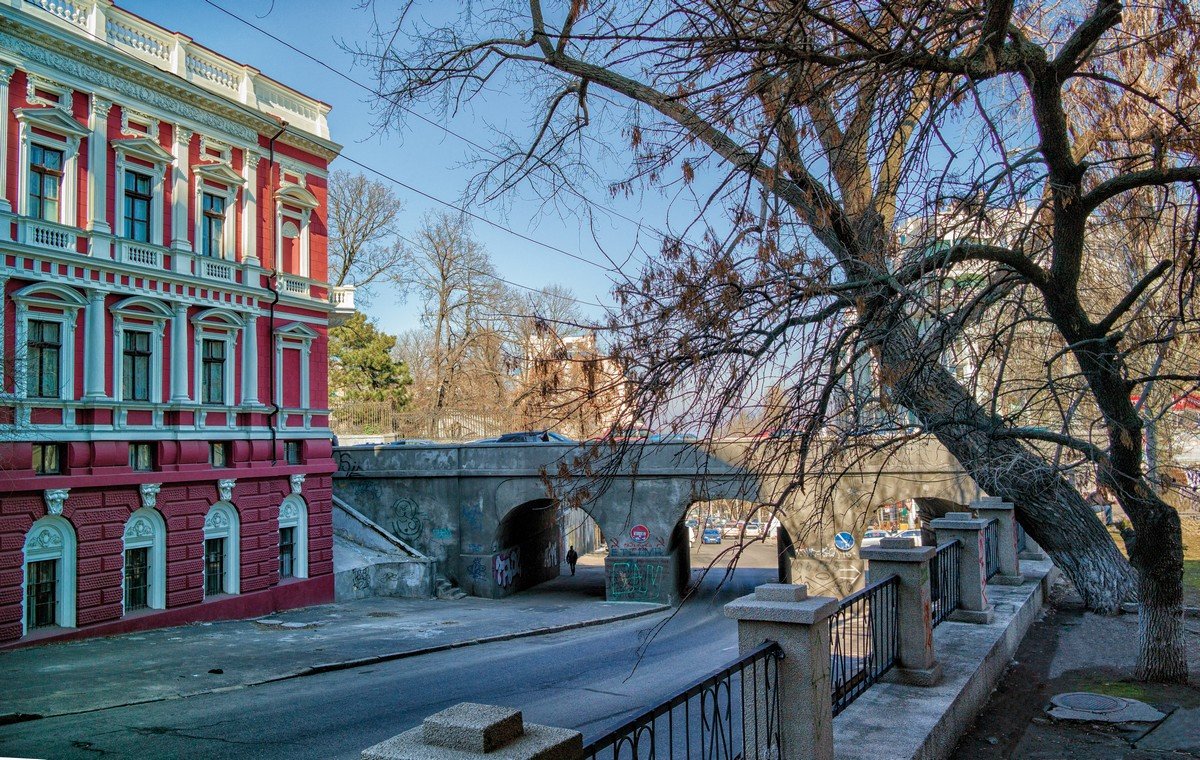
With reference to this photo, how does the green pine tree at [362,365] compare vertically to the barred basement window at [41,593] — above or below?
above

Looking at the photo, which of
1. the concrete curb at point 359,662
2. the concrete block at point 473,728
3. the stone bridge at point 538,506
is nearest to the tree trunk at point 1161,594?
the concrete block at point 473,728

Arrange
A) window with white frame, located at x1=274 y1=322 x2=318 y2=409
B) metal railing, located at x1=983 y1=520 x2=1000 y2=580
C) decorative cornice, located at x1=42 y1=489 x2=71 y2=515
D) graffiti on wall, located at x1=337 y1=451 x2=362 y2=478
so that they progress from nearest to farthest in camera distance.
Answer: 1. metal railing, located at x1=983 y1=520 x2=1000 y2=580
2. decorative cornice, located at x1=42 y1=489 x2=71 y2=515
3. window with white frame, located at x1=274 y1=322 x2=318 y2=409
4. graffiti on wall, located at x1=337 y1=451 x2=362 y2=478

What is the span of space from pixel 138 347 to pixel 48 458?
317 cm

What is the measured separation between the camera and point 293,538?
903 inches

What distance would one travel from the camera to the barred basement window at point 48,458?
645 inches

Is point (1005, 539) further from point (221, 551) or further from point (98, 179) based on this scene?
point (98, 179)

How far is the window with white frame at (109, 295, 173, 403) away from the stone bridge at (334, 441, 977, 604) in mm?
10978

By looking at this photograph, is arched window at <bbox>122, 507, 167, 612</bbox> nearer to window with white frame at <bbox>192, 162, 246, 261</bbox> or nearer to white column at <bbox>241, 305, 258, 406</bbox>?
white column at <bbox>241, 305, 258, 406</bbox>

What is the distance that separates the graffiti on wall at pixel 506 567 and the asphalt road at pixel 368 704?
10181 millimetres

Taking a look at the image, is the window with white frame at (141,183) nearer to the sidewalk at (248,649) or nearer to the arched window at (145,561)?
the arched window at (145,561)

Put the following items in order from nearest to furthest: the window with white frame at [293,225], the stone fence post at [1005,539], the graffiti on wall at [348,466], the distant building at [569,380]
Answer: the distant building at [569,380]
the stone fence post at [1005,539]
the window with white frame at [293,225]
the graffiti on wall at [348,466]

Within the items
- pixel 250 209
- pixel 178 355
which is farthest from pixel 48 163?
pixel 250 209

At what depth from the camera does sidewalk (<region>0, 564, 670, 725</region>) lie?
12.6 metres

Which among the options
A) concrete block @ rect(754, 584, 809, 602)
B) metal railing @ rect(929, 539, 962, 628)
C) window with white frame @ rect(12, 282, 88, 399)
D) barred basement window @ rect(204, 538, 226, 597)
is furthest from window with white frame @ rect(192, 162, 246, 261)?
concrete block @ rect(754, 584, 809, 602)
